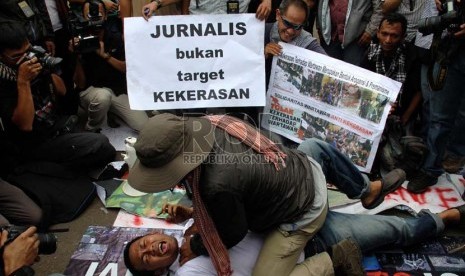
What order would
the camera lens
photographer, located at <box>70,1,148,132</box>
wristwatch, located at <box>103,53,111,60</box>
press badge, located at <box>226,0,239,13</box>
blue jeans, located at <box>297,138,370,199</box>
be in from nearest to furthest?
the camera lens → blue jeans, located at <box>297,138,370,199</box> → press badge, located at <box>226,0,239,13</box> → photographer, located at <box>70,1,148,132</box> → wristwatch, located at <box>103,53,111,60</box>

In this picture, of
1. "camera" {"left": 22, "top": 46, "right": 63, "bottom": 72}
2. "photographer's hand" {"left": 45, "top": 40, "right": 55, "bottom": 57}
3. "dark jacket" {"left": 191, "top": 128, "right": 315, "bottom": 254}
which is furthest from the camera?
"photographer's hand" {"left": 45, "top": 40, "right": 55, "bottom": 57}

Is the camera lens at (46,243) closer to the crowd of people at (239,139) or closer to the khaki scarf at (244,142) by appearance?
the crowd of people at (239,139)

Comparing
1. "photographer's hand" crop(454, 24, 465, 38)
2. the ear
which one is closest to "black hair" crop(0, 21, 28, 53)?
the ear

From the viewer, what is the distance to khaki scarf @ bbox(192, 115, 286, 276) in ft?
7.66

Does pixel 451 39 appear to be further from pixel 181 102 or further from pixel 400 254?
pixel 181 102

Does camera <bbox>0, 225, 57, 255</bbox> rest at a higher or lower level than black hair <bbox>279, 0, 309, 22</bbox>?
lower

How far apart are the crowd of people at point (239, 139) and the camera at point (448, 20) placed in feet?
0.04

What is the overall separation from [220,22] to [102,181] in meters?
1.59

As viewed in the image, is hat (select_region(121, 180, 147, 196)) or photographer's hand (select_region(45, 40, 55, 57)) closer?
hat (select_region(121, 180, 147, 196))

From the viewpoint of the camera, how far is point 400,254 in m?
3.01

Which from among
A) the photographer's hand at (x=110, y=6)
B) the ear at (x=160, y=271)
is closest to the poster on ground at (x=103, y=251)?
the ear at (x=160, y=271)

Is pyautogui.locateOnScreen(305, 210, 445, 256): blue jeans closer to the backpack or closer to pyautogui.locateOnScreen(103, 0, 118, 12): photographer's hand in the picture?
the backpack

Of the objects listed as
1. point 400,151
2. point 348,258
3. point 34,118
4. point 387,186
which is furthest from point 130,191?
point 400,151

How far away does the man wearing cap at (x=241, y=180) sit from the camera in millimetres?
2074
